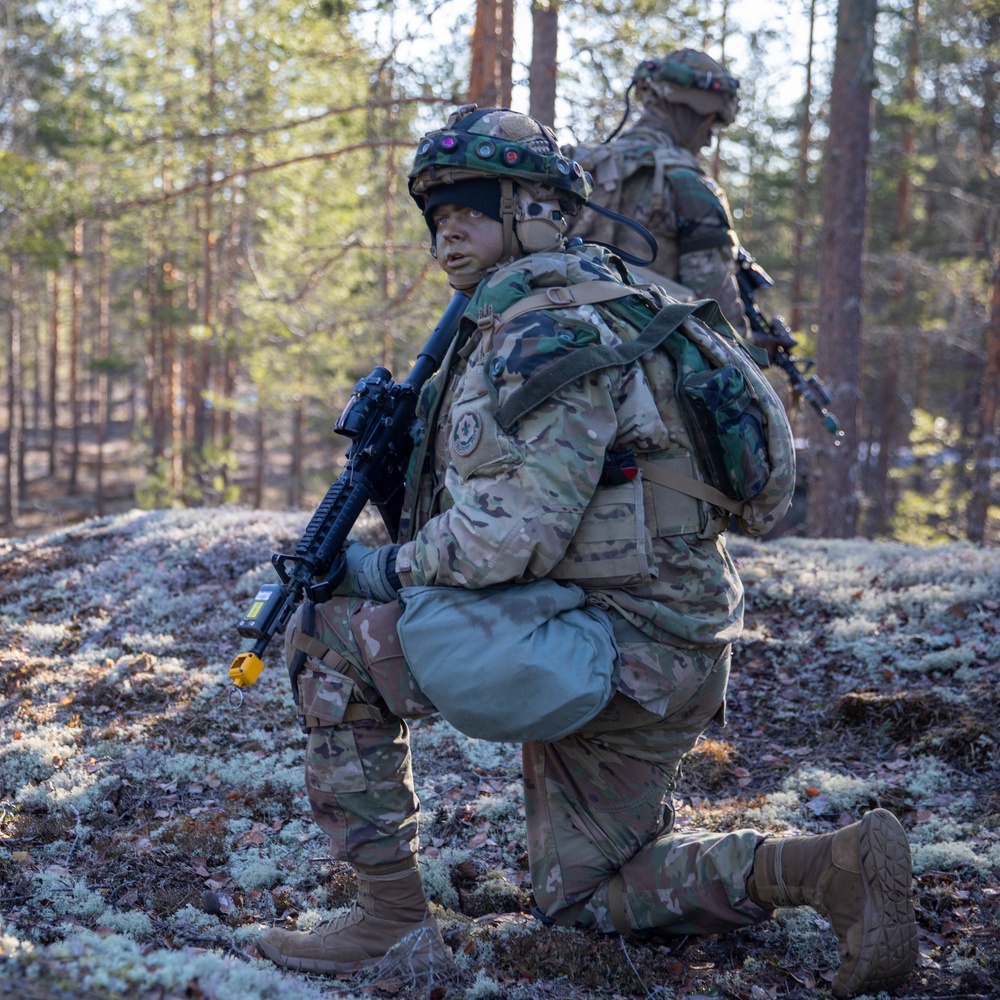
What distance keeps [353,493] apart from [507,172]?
3.85 feet

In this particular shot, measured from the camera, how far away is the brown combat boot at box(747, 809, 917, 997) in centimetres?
283

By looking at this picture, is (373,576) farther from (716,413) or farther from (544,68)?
(544,68)

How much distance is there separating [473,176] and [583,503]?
1179 mm

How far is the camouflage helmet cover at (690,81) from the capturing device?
6.25 m

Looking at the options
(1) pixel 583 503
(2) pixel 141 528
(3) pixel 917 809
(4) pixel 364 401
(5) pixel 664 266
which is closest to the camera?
(1) pixel 583 503

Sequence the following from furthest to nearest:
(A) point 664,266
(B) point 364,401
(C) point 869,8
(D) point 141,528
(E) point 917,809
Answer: (C) point 869,8
(D) point 141,528
(A) point 664,266
(E) point 917,809
(B) point 364,401

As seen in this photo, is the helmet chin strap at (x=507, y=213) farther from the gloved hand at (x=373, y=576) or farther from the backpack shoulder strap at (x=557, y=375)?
the gloved hand at (x=373, y=576)

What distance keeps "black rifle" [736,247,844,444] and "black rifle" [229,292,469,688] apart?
344 centimetres

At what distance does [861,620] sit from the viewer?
21.6ft

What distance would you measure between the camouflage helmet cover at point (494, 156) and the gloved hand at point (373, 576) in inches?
49.2

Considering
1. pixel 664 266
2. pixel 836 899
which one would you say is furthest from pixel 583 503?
pixel 664 266

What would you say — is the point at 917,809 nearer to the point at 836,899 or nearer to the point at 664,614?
the point at 836,899

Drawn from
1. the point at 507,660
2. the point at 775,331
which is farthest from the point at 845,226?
the point at 507,660

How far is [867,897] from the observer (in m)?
2.84
